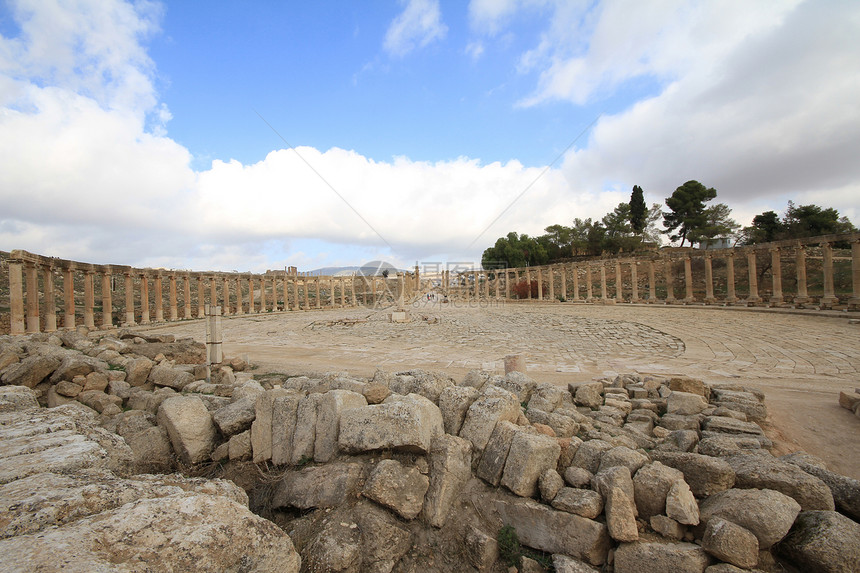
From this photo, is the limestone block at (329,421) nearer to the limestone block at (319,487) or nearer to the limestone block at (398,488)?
the limestone block at (319,487)

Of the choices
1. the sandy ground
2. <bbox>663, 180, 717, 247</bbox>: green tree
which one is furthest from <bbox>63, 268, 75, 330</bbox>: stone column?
<bbox>663, 180, 717, 247</bbox>: green tree

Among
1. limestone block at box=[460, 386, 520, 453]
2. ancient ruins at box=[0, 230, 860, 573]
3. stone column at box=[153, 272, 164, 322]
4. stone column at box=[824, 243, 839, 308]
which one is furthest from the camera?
stone column at box=[153, 272, 164, 322]

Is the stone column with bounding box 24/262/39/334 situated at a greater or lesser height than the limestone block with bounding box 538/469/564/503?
greater

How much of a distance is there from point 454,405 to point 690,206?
55.0 metres

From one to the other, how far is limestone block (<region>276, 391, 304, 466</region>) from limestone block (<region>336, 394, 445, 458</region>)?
24.6 inches

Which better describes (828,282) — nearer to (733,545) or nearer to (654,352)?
(654,352)

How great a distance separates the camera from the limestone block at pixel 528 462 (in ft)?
11.2

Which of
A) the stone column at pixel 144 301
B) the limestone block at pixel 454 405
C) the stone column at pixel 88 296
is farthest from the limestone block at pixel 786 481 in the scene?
the stone column at pixel 144 301

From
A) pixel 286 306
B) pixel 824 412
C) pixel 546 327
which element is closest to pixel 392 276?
pixel 286 306

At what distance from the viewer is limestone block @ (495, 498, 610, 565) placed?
2.98 m

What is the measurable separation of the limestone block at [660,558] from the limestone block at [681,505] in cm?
17

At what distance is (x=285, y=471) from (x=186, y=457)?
3.75 feet

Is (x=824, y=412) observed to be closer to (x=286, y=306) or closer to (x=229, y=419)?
(x=229, y=419)

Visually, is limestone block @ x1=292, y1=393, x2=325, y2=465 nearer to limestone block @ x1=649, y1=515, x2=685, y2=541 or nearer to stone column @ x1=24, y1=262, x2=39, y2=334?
limestone block @ x1=649, y1=515, x2=685, y2=541
